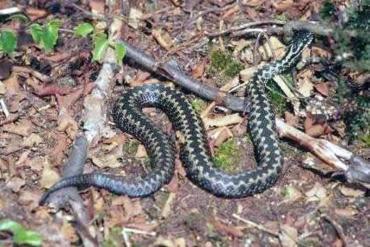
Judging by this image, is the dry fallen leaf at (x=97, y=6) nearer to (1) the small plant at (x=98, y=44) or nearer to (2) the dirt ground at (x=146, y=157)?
(2) the dirt ground at (x=146, y=157)

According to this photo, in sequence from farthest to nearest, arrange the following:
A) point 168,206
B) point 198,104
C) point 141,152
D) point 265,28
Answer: point 265,28 → point 198,104 → point 141,152 → point 168,206

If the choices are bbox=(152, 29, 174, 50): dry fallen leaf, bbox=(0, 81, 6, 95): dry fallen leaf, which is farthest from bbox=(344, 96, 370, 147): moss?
bbox=(0, 81, 6, 95): dry fallen leaf

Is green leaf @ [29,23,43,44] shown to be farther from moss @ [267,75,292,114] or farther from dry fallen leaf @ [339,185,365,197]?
dry fallen leaf @ [339,185,365,197]

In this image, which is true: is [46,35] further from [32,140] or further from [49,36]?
→ [32,140]

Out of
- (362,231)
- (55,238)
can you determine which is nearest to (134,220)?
(55,238)

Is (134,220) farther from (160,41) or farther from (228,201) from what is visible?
(160,41)

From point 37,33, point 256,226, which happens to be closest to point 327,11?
point 256,226
